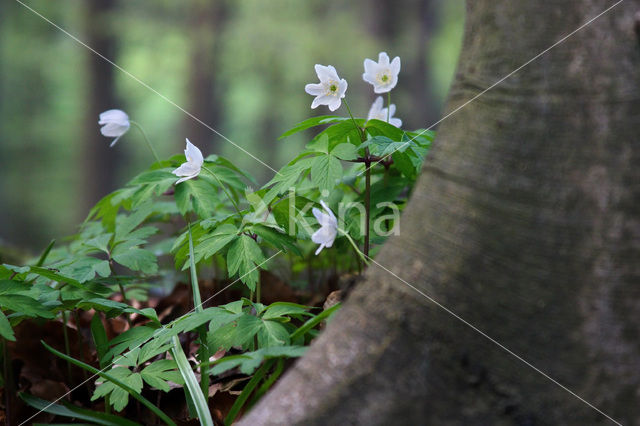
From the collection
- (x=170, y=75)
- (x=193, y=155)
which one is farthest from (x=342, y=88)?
(x=170, y=75)

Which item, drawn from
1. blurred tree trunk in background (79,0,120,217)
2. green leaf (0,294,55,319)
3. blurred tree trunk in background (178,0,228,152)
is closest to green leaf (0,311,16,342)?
green leaf (0,294,55,319)

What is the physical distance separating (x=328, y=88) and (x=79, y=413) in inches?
45.0

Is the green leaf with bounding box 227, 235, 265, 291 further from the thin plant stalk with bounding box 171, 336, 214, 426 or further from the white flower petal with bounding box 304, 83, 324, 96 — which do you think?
the white flower petal with bounding box 304, 83, 324, 96

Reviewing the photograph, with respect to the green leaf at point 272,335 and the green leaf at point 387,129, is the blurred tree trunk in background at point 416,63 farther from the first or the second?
the green leaf at point 272,335

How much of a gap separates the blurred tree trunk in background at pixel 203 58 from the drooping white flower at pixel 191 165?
785cm

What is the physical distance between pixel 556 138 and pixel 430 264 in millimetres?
305

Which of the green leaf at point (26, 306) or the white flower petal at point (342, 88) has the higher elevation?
the white flower petal at point (342, 88)

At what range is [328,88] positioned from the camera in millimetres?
1600

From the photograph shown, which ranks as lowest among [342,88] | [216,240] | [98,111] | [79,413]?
[98,111]

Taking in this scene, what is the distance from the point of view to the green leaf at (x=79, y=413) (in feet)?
3.87

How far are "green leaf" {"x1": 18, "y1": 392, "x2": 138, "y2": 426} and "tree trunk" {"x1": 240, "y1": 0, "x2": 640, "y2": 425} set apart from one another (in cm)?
47

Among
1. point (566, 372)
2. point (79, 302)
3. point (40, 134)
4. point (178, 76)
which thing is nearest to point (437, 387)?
point (566, 372)

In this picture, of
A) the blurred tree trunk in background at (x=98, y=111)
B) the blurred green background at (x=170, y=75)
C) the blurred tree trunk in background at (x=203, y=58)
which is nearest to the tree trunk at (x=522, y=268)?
the blurred green background at (x=170, y=75)

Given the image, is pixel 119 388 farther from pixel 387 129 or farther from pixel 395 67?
pixel 395 67
